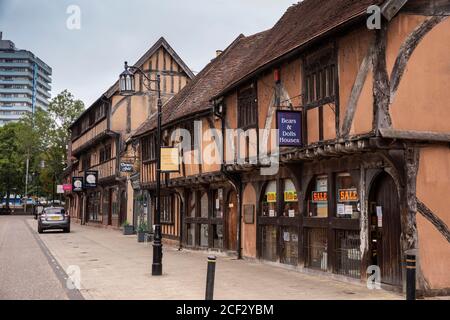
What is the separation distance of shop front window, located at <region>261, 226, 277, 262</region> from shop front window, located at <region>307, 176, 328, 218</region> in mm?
1910

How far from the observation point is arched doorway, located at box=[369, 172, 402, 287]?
978 centimetres

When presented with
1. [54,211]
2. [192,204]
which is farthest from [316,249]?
[54,211]

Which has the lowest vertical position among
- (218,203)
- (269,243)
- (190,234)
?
(190,234)

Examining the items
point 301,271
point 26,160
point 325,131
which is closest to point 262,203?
point 301,271

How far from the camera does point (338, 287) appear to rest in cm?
1045

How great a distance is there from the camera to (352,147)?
1004 centimetres

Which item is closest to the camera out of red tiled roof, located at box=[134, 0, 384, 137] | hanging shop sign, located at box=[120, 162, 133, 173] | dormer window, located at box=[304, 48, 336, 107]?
dormer window, located at box=[304, 48, 336, 107]

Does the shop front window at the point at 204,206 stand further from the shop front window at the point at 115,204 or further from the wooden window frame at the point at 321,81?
the shop front window at the point at 115,204

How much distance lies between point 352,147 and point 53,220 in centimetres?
2372

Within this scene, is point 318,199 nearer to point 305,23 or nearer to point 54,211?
point 305,23

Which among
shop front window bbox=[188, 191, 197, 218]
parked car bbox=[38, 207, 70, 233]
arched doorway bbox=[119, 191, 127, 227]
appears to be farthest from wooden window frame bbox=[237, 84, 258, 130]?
arched doorway bbox=[119, 191, 127, 227]

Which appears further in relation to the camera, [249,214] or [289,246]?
[249,214]

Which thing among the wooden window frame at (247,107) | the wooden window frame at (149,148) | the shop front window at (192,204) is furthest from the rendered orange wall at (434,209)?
the wooden window frame at (149,148)

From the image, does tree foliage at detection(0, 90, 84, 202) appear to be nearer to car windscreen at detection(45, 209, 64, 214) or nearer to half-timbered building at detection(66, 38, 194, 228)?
half-timbered building at detection(66, 38, 194, 228)
